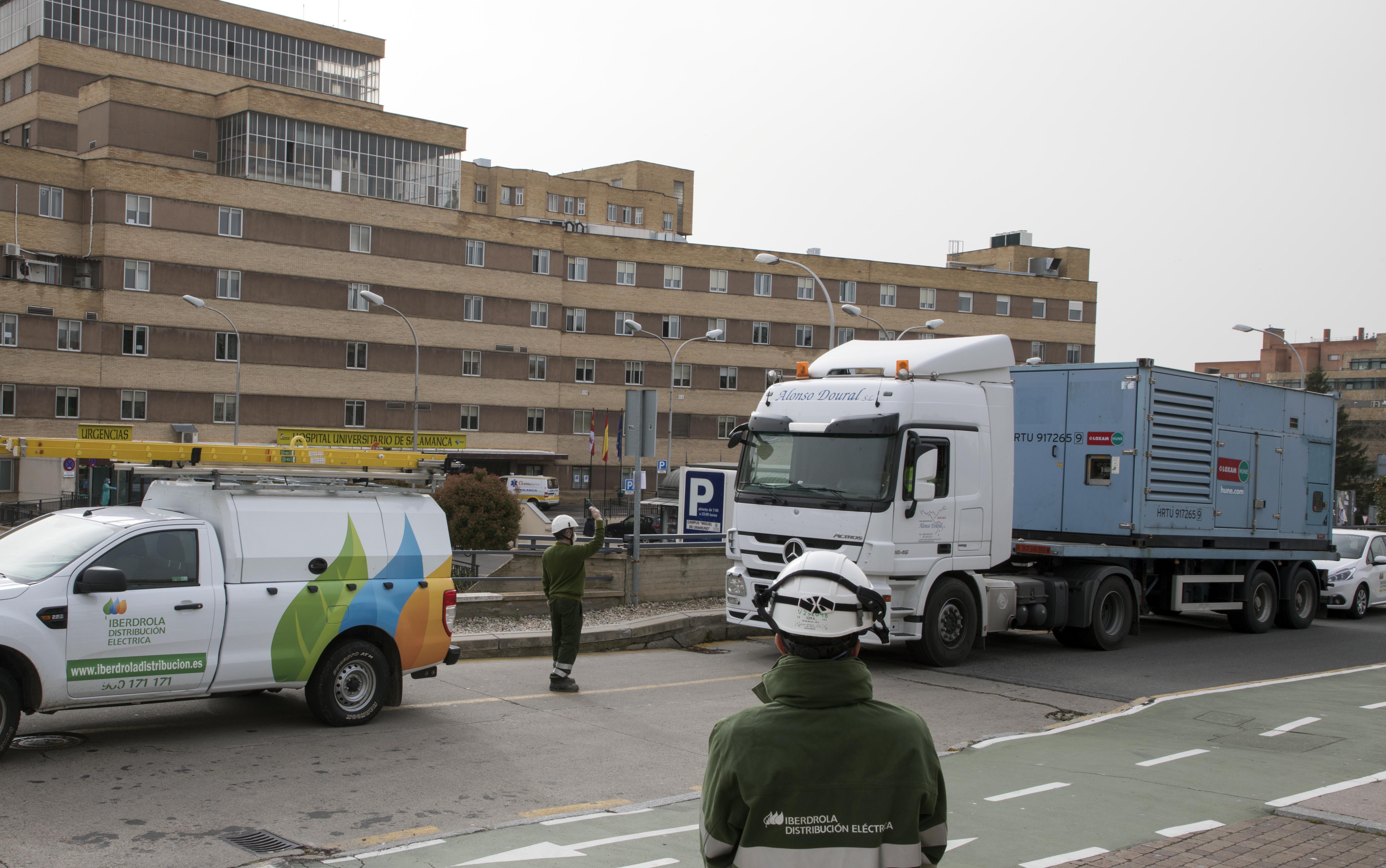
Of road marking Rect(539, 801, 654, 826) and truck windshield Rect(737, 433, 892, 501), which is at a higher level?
truck windshield Rect(737, 433, 892, 501)

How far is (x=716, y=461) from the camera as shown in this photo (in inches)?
3059

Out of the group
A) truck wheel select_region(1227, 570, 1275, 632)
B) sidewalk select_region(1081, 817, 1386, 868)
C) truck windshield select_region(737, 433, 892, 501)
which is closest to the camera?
sidewalk select_region(1081, 817, 1386, 868)

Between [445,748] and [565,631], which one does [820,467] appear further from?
[445,748]

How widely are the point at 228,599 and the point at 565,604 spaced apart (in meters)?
3.51

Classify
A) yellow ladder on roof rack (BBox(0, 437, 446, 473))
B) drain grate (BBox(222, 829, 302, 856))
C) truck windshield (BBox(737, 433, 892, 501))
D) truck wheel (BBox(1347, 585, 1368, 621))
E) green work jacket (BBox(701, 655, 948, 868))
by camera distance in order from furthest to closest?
truck wheel (BBox(1347, 585, 1368, 621)) < truck windshield (BBox(737, 433, 892, 501)) < yellow ladder on roof rack (BBox(0, 437, 446, 473)) < drain grate (BBox(222, 829, 302, 856)) < green work jacket (BBox(701, 655, 948, 868))

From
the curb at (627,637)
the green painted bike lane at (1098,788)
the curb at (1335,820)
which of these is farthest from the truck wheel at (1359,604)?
the curb at (1335,820)

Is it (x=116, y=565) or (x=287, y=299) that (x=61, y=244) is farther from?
(x=116, y=565)

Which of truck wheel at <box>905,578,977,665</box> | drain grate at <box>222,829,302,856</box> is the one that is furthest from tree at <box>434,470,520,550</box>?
drain grate at <box>222,829,302,856</box>

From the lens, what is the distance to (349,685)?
31.6ft

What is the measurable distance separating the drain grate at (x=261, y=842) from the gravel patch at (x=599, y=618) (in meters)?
6.90

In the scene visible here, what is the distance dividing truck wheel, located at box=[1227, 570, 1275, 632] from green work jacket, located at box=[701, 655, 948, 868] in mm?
17083

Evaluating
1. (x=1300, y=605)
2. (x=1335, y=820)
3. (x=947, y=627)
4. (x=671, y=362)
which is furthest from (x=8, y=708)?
(x=671, y=362)

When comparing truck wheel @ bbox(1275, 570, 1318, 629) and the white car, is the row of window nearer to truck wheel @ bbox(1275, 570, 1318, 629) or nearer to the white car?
the white car

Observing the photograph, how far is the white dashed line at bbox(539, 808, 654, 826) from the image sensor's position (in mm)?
7130
